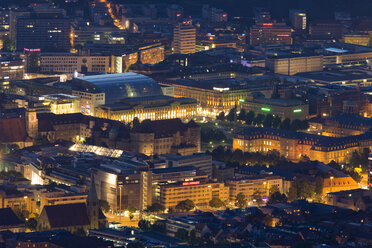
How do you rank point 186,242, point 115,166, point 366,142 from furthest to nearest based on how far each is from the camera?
point 366,142, point 115,166, point 186,242

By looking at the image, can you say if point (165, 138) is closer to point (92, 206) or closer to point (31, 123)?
point (31, 123)

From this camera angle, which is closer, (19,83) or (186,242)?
(186,242)

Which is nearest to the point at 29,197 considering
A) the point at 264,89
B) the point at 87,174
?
the point at 87,174

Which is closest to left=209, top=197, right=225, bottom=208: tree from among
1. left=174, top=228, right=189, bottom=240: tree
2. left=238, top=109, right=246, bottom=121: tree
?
left=174, top=228, right=189, bottom=240: tree

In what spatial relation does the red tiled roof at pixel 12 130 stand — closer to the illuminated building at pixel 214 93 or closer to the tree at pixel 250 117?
the tree at pixel 250 117

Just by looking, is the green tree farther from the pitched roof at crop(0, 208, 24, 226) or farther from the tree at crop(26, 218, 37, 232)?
the pitched roof at crop(0, 208, 24, 226)

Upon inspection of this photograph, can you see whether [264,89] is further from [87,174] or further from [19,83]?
[87,174]

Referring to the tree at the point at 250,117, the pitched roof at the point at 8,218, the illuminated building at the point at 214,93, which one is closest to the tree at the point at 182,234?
the pitched roof at the point at 8,218
